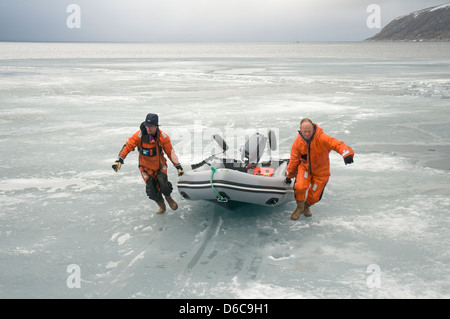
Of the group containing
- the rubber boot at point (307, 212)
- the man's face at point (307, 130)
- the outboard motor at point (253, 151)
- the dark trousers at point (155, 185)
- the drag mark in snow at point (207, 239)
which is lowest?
the drag mark in snow at point (207, 239)

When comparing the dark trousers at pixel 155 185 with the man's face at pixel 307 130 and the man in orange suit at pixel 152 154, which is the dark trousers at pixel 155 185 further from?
the man's face at pixel 307 130

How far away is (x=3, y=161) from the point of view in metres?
7.43

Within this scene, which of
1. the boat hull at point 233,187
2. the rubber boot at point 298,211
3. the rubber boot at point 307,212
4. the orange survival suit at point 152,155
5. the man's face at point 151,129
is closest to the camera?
the boat hull at point 233,187

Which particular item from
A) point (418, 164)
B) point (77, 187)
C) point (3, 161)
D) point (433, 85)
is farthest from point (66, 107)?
point (433, 85)

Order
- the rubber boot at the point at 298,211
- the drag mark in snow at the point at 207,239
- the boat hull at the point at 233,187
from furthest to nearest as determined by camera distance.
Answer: the rubber boot at the point at 298,211
the boat hull at the point at 233,187
the drag mark in snow at the point at 207,239

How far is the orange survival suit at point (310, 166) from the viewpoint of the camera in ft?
15.2

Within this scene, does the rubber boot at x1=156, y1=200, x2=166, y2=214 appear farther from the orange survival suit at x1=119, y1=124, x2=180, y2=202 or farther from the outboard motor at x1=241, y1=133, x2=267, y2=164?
the outboard motor at x1=241, y1=133, x2=267, y2=164

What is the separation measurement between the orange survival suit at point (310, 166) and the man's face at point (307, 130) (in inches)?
2.1

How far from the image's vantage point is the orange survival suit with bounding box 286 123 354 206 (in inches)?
183

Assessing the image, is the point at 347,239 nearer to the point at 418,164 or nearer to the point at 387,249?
the point at 387,249

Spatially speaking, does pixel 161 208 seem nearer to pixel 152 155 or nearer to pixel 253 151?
pixel 152 155

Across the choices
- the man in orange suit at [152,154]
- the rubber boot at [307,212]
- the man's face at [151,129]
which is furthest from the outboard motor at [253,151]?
the man's face at [151,129]

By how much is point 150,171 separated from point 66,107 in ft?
33.0

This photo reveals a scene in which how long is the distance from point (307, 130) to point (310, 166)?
17.5 inches
